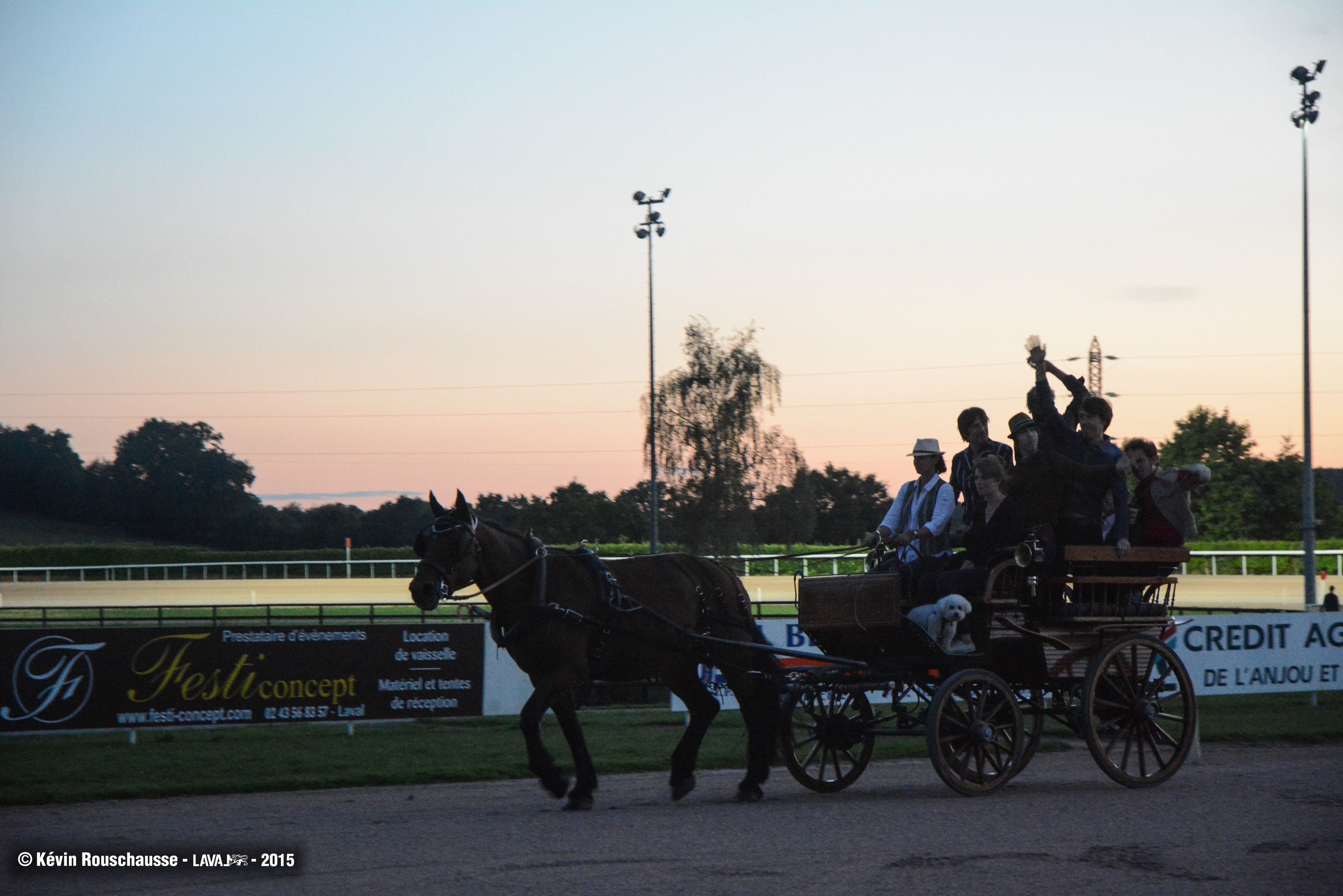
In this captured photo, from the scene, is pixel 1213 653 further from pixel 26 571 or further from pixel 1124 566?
pixel 26 571

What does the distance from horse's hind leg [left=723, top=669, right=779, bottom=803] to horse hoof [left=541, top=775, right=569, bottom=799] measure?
1.26 meters

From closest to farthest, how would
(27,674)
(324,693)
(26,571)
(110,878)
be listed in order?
(110,878) < (27,674) < (324,693) < (26,571)

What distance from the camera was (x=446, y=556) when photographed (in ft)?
28.5

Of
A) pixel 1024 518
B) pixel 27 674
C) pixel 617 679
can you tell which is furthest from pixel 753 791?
pixel 27 674

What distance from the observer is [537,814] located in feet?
28.0

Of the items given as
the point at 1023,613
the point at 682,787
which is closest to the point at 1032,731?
the point at 1023,613

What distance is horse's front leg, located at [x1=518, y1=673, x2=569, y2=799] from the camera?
839cm

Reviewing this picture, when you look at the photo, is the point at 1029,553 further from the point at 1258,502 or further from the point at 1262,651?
the point at 1258,502

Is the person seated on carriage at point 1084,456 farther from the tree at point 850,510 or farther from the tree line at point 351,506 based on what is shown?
the tree at point 850,510

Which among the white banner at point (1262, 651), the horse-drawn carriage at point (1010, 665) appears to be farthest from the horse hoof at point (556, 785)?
the white banner at point (1262, 651)

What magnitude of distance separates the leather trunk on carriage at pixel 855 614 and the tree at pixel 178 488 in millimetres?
69101

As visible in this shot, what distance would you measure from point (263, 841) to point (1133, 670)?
5.79 m

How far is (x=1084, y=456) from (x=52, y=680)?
883cm

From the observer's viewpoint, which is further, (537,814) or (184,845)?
(537,814)
